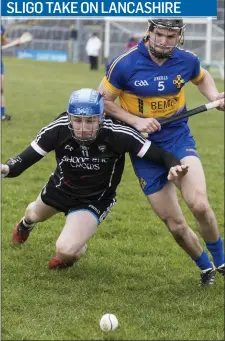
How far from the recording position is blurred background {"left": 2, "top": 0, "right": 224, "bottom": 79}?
3919cm

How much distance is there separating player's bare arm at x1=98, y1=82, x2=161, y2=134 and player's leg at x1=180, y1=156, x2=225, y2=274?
396mm

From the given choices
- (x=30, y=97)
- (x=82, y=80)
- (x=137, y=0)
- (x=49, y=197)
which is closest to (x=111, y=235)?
(x=49, y=197)

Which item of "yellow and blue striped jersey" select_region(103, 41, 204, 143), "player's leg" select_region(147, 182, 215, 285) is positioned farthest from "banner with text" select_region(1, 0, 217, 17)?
"player's leg" select_region(147, 182, 215, 285)

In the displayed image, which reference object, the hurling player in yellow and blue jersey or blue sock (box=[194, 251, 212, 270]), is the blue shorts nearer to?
the hurling player in yellow and blue jersey

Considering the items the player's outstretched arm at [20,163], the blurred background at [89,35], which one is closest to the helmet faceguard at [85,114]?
the player's outstretched arm at [20,163]

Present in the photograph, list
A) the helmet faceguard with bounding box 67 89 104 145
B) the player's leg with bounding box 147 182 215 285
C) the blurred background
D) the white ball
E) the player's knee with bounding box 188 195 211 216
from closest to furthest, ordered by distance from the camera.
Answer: the white ball, the helmet faceguard with bounding box 67 89 104 145, the player's knee with bounding box 188 195 211 216, the player's leg with bounding box 147 182 215 285, the blurred background

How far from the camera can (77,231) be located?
20.7ft

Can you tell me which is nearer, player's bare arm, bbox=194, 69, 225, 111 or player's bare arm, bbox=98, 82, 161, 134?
player's bare arm, bbox=98, 82, 161, 134

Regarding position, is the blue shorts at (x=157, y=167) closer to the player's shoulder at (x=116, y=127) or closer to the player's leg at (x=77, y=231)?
the player's shoulder at (x=116, y=127)

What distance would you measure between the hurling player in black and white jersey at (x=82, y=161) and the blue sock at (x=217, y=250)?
2.90 feet

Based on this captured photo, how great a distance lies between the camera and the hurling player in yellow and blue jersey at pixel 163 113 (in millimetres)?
6152

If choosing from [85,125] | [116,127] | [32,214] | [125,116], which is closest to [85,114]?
[85,125]

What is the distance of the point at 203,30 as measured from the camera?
129 ft

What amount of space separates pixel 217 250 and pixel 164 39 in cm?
191
